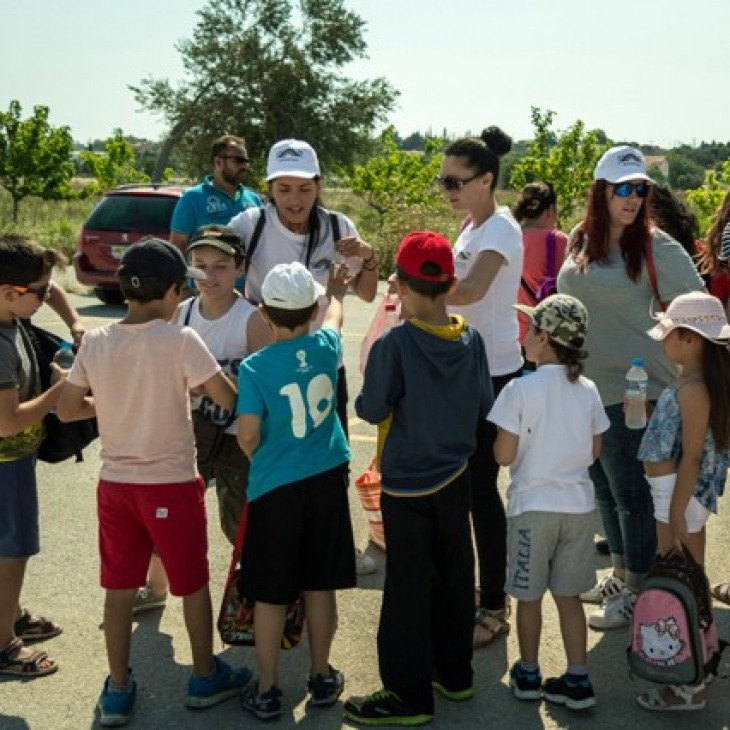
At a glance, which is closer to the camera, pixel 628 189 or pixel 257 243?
pixel 628 189

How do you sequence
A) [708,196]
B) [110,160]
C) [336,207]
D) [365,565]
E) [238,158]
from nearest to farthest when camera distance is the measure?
[365,565] → [238,158] → [708,196] → [110,160] → [336,207]

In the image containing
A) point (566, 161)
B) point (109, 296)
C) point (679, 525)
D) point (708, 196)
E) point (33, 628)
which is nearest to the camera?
point (679, 525)

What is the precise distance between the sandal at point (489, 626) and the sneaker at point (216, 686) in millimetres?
1029

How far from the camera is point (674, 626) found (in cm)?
368

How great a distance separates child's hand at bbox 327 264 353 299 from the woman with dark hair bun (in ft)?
6.70

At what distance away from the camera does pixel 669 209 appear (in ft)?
18.6

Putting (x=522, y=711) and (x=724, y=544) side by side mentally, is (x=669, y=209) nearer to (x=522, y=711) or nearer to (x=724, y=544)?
(x=724, y=544)

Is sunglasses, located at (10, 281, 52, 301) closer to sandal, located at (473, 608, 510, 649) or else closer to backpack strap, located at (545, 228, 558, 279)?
sandal, located at (473, 608, 510, 649)

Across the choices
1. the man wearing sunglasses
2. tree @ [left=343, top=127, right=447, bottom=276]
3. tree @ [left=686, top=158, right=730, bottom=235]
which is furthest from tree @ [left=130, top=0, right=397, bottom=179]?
the man wearing sunglasses

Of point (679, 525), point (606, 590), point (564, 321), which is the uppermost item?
point (564, 321)

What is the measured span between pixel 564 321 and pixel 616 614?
1.57 metres

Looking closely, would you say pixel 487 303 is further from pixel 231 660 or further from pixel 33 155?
pixel 33 155

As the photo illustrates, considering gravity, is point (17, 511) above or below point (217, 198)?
below

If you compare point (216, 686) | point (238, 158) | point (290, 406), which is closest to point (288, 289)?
point (290, 406)
